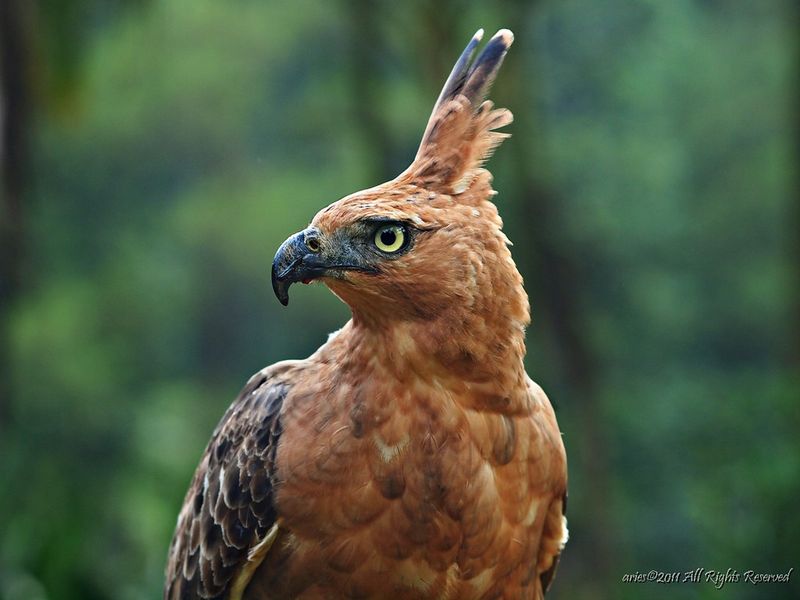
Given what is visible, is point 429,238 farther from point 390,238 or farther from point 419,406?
point 419,406

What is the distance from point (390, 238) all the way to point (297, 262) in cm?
25

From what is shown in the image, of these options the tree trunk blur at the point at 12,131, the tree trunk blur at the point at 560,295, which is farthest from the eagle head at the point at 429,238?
the tree trunk blur at the point at 560,295

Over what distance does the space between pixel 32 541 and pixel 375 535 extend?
4.08 metres

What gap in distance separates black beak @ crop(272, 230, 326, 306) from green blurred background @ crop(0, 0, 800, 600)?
12.4 feet

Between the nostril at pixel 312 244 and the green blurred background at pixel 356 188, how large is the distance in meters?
3.85

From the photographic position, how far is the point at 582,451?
9.52m

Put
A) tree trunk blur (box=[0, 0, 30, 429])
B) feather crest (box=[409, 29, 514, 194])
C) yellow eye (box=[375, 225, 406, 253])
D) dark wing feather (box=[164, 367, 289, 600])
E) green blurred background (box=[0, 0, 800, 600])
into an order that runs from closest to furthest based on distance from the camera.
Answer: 1. yellow eye (box=[375, 225, 406, 253])
2. feather crest (box=[409, 29, 514, 194])
3. dark wing feather (box=[164, 367, 289, 600])
4. green blurred background (box=[0, 0, 800, 600])
5. tree trunk blur (box=[0, 0, 30, 429])

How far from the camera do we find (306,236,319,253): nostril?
2.51 metres

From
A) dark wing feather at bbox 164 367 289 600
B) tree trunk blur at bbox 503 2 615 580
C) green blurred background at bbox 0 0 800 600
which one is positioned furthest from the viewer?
tree trunk blur at bbox 503 2 615 580

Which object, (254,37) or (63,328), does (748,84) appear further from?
(63,328)

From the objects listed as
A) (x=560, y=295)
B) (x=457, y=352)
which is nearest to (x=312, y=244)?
(x=457, y=352)

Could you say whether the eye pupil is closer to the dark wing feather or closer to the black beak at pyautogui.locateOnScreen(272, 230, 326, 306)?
the black beak at pyautogui.locateOnScreen(272, 230, 326, 306)

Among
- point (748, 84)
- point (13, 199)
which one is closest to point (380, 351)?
point (13, 199)

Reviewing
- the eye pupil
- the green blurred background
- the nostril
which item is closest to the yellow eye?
the eye pupil
